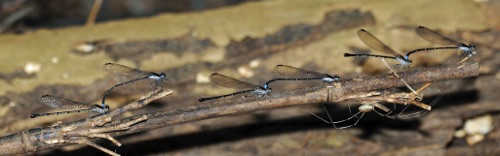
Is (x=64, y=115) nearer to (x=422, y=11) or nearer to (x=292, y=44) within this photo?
(x=292, y=44)

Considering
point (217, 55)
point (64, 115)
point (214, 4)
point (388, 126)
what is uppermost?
point (214, 4)

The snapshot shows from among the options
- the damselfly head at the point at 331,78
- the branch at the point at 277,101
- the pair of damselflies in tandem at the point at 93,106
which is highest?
the pair of damselflies in tandem at the point at 93,106

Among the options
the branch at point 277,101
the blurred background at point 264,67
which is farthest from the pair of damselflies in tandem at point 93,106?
the blurred background at point 264,67

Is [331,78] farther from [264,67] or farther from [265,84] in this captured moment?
[264,67]

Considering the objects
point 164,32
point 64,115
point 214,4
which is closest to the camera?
point 64,115

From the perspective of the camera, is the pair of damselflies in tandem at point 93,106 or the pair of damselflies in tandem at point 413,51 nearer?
the pair of damselflies in tandem at point 93,106

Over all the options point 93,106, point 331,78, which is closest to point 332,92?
point 331,78

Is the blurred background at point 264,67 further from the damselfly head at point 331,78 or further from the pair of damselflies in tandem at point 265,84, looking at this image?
the damselfly head at point 331,78

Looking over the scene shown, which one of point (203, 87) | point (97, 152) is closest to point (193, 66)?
point (203, 87)
